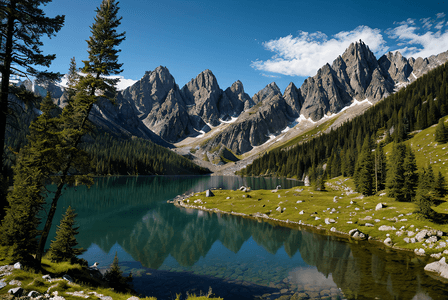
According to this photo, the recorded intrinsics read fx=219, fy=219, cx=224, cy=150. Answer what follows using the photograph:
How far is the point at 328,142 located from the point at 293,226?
15013 cm

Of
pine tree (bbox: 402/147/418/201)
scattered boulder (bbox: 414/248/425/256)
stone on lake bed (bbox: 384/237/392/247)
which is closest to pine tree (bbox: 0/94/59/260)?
scattered boulder (bbox: 414/248/425/256)

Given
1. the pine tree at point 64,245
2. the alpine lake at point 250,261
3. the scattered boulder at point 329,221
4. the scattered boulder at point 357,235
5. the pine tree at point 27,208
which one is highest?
the pine tree at point 27,208

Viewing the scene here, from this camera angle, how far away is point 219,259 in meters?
30.7

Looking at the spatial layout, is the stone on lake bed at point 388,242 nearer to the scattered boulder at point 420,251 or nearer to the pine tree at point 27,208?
the scattered boulder at point 420,251

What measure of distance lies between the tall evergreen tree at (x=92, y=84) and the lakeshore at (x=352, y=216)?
3782cm

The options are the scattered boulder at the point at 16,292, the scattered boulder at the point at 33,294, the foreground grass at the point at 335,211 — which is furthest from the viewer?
the foreground grass at the point at 335,211

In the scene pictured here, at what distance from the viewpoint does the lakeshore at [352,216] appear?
101 feet

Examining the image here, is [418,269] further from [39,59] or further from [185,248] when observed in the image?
→ [39,59]

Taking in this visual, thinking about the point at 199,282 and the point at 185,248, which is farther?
the point at 185,248

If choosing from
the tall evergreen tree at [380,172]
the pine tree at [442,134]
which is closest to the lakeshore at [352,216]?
the tall evergreen tree at [380,172]

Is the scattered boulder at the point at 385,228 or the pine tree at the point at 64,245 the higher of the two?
the pine tree at the point at 64,245

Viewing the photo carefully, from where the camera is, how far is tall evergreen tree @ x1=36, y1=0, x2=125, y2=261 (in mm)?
18594

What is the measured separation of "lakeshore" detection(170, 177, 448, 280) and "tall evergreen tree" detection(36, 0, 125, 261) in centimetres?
3782

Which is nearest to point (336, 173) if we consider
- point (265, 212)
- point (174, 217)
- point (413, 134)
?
point (413, 134)
